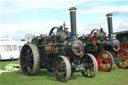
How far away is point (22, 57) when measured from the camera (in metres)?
8.13

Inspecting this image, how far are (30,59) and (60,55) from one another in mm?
1488

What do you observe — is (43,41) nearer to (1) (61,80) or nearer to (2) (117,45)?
(1) (61,80)

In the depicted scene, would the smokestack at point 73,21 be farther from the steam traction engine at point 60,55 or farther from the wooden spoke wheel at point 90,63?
the wooden spoke wheel at point 90,63

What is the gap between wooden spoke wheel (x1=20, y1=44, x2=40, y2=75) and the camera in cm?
718

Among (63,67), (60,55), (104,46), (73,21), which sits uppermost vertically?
(73,21)

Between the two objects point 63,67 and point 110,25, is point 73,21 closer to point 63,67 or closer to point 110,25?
point 63,67

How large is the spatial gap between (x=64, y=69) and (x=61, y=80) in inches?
15.9

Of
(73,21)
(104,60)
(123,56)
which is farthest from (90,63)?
(123,56)

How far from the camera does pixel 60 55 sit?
22.3ft

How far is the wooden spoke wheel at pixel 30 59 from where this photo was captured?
283 inches

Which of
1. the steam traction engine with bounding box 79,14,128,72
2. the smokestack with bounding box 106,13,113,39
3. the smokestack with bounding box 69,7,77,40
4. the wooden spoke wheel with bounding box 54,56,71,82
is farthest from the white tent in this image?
the smokestack with bounding box 69,7,77,40

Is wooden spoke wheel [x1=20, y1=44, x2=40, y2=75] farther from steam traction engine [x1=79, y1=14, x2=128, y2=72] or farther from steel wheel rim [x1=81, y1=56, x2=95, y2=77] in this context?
steam traction engine [x1=79, y1=14, x2=128, y2=72]

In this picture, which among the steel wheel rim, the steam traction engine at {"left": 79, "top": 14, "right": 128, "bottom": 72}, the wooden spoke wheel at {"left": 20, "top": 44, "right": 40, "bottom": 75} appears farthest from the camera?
the steam traction engine at {"left": 79, "top": 14, "right": 128, "bottom": 72}

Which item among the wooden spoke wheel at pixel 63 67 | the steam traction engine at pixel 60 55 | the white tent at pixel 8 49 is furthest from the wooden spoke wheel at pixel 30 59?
the white tent at pixel 8 49
